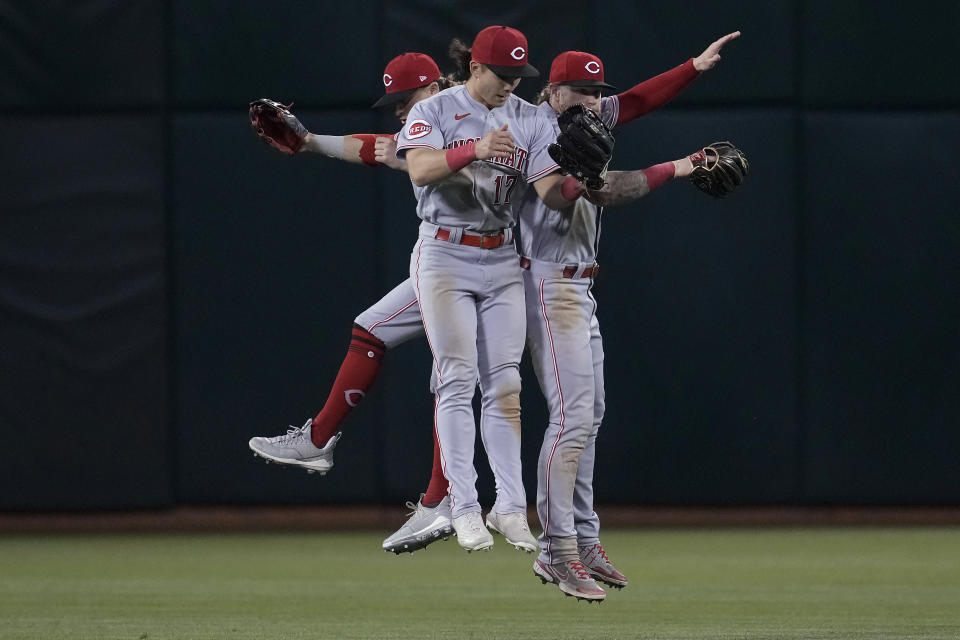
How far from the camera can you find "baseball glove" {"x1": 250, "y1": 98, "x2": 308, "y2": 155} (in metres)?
3.88

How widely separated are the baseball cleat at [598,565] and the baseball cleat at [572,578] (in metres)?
0.16

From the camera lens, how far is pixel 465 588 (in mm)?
5184

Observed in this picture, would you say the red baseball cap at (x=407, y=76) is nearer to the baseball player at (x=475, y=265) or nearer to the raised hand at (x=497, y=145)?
the baseball player at (x=475, y=265)

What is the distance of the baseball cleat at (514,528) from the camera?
344cm

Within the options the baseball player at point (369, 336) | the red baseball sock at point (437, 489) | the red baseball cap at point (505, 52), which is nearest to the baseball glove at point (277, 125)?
the baseball player at point (369, 336)

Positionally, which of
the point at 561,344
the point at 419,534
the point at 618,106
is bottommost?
the point at 419,534

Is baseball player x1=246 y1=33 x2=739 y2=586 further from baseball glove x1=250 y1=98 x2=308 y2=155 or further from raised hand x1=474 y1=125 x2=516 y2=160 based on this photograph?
raised hand x1=474 y1=125 x2=516 y2=160

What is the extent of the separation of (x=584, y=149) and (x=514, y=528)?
3.34 ft

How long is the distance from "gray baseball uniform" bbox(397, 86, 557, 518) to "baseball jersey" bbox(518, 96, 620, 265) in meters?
0.17

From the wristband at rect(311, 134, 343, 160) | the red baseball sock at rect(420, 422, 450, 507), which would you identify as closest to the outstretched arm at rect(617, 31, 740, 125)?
the wristband at rect(311, 134, 343, 160)

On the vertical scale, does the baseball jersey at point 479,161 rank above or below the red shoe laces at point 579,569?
above

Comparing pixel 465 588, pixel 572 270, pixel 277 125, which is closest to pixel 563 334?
pixel 572 270

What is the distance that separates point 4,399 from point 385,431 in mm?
1869

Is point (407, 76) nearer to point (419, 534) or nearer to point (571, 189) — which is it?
point (571, 189)
